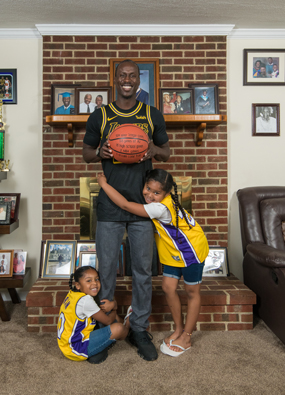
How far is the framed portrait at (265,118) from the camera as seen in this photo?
2.92 metres

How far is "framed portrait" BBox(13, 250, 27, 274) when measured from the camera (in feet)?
8.86

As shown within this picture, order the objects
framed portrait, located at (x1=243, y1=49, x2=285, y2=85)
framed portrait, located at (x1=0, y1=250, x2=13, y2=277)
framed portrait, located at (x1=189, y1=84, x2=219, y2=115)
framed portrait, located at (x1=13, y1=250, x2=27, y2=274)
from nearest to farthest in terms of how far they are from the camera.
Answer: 1. framed portrait, located at (x1=0, y1=250, x2=13, y2=277)
2. framed portrait, located at (x1=13, y1=250, x2=27, y2=274)
3. framed portrait, located at (x1=189, y1=84, x2=219, y2=115)
4. framed portrait, located at (x1=243, y1=49, x2=285, y2=85)

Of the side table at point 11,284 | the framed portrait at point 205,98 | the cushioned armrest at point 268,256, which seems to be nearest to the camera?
the cushioned armrest at point 268,256

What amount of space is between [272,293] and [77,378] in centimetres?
125

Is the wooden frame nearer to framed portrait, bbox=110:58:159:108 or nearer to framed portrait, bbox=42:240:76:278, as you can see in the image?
framed portrait, bbox=42:240:76:278

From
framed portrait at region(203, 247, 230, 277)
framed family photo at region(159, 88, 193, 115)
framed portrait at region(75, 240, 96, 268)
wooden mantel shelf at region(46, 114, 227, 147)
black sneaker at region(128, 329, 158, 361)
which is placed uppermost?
framed family photo at region(159, 88, 193, 115)

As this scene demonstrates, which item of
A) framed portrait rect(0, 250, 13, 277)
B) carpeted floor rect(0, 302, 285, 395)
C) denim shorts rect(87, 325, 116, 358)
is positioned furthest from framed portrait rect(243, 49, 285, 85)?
framed portrait rect(0, 250, 13, 277)

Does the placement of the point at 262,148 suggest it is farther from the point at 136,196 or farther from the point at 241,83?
the point at 136,196

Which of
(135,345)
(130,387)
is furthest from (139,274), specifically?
(130,387)

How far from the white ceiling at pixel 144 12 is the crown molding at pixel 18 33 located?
0.04 metres

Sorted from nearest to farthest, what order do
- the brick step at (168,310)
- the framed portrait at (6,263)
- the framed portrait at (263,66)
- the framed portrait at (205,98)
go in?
the brick step at (168,310)
the framed portrait at (6,263)
the framed portrait at (205,98)
the framed portrait at (263,66)

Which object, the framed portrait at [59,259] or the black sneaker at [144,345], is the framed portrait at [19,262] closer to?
the framed portrait at [59,259]

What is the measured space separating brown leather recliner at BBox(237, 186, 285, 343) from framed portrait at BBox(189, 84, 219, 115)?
746mm

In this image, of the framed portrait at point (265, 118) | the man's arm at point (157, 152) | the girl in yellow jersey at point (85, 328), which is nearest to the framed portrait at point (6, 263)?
the girl in yellow jersey at point (85, 328)
